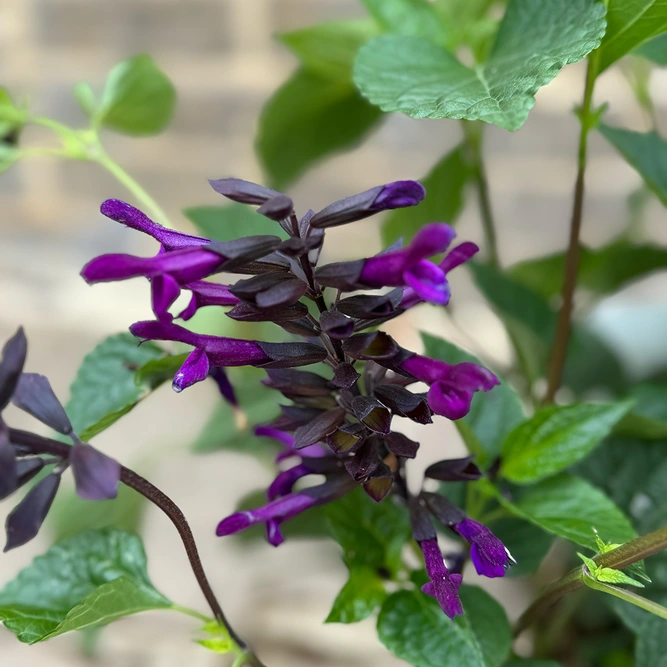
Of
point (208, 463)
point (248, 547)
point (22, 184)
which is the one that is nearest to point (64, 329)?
point (22, 184)

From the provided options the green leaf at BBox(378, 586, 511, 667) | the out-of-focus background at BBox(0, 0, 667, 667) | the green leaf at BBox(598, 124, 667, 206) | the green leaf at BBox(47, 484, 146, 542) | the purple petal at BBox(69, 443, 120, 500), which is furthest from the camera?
the out-of-focus background at BBox(0, 0, 667, 667)

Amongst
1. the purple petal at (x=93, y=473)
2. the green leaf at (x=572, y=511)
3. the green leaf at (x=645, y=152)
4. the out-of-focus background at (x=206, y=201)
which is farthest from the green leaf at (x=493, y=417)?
the out-of-focus background at (x=206, y=201)

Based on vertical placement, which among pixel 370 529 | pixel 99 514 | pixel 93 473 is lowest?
pixel 99 514

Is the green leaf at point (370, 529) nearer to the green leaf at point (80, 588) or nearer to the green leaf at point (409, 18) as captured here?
the green leaf at point (80, 588)

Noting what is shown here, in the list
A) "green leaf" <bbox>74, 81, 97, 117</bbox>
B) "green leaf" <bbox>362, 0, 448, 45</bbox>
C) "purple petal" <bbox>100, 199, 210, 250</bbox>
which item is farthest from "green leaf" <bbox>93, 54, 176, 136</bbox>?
"purple petal" <bbox>100, 199, 210, 250</bbox>

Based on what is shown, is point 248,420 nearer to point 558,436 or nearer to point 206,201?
point 558,436

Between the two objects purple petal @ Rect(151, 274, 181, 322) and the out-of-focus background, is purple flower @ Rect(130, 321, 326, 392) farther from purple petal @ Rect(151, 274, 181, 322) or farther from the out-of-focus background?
the out-of-focus background

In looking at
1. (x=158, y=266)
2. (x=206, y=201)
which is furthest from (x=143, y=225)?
(x=206, y=201)
